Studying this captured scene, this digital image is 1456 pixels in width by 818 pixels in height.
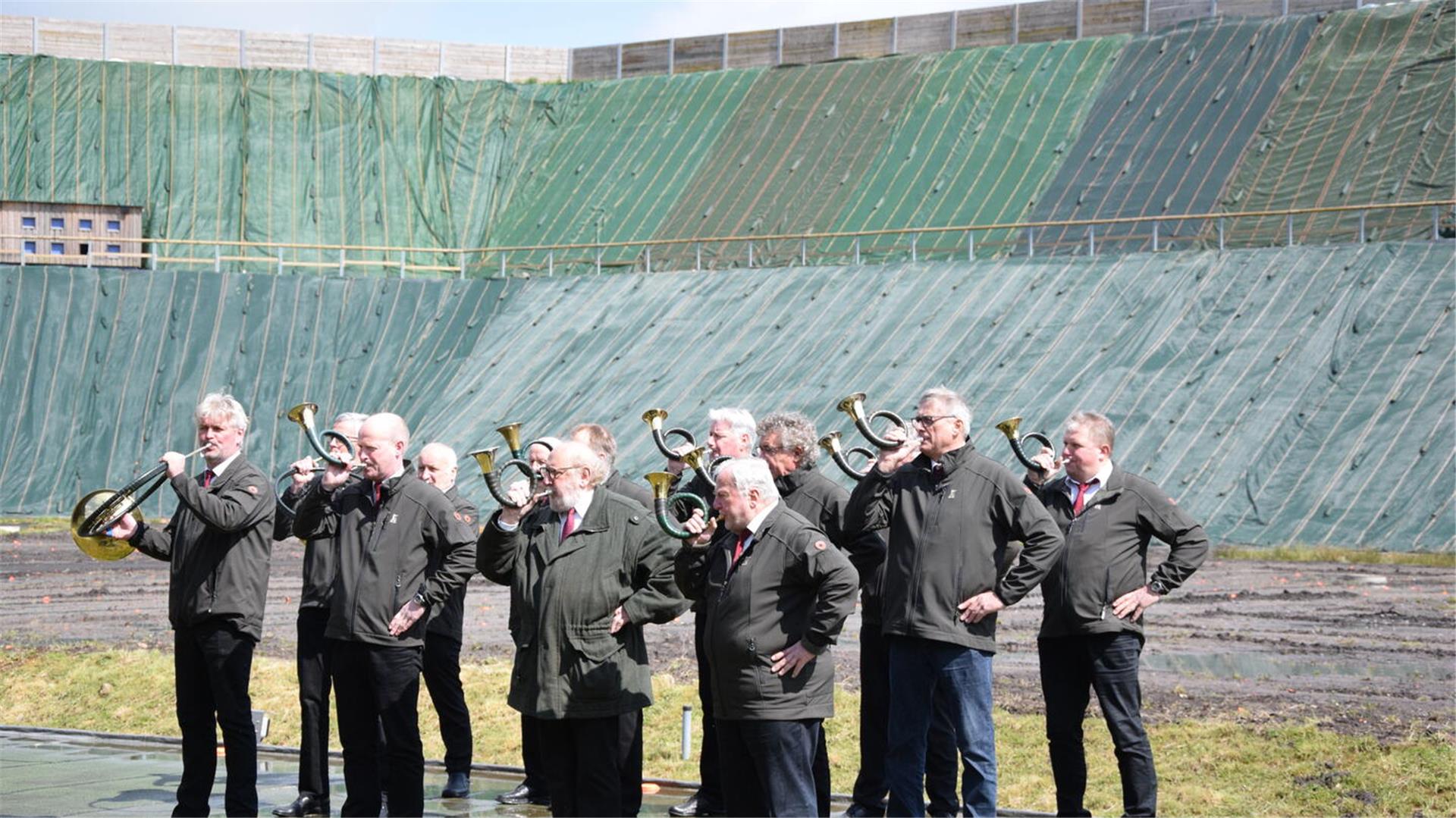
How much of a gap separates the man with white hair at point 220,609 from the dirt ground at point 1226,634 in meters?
6.07

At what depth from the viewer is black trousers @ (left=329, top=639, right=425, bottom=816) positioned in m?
8.34

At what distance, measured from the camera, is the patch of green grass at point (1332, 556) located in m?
23.6

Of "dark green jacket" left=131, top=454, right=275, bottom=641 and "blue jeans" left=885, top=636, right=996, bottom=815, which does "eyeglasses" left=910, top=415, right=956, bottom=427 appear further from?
"dark green jacket" left=131, top=454, right=275, bottom=641

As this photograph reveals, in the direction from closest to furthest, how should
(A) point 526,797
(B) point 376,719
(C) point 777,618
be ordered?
(C) point 777,618 → (B) point 376,719 → (A) point 526,797

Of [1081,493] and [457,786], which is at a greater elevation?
[1081,493]

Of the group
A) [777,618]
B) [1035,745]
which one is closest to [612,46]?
[1035,745]

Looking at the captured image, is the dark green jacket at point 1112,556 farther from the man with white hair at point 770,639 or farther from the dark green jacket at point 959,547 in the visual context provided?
the man with white hair at point 770,639

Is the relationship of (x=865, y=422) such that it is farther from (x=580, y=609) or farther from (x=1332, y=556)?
(x=1332, y=556)

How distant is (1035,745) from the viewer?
37.2ft

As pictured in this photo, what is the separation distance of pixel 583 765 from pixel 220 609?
2.11 m

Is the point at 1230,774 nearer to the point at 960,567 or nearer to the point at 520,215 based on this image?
the point at 960,567

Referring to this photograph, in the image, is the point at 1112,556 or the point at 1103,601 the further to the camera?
the point at 1112,556

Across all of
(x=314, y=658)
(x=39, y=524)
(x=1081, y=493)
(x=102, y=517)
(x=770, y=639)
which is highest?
(x=39, y=524)

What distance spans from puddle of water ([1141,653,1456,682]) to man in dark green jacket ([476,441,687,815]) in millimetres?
8200
